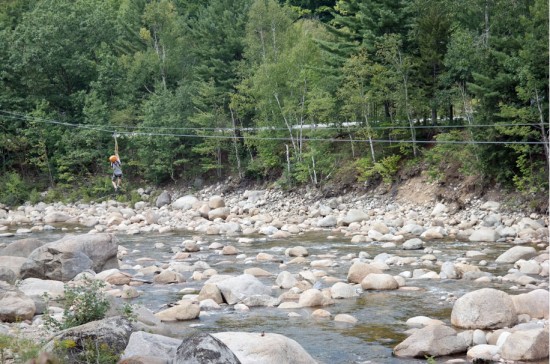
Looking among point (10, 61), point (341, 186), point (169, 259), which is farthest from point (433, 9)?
point (10, 61)

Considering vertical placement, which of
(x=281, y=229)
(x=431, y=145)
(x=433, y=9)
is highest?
(x=433, y=9)

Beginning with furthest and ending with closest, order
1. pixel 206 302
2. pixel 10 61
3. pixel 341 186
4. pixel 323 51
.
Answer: pixel 10 61, pixel 323 51, pixel 341 186, pixel 206 302

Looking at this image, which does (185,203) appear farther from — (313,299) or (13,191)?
(313,299)

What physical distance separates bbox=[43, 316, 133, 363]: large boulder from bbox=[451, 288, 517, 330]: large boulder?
503 cm

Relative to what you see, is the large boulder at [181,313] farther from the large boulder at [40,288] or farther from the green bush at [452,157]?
the green bush at [452,157]

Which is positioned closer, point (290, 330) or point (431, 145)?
point (290, 330)

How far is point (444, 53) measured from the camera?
30.7m

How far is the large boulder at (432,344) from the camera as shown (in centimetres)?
987

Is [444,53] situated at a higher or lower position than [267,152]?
higher

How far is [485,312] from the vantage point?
1111cm

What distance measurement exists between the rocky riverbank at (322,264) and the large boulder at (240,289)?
24 mm

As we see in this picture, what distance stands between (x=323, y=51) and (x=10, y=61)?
2065 centimetres

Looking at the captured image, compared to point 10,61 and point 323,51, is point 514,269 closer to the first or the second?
point 323,51

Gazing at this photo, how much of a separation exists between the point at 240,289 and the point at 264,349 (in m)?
5.03
